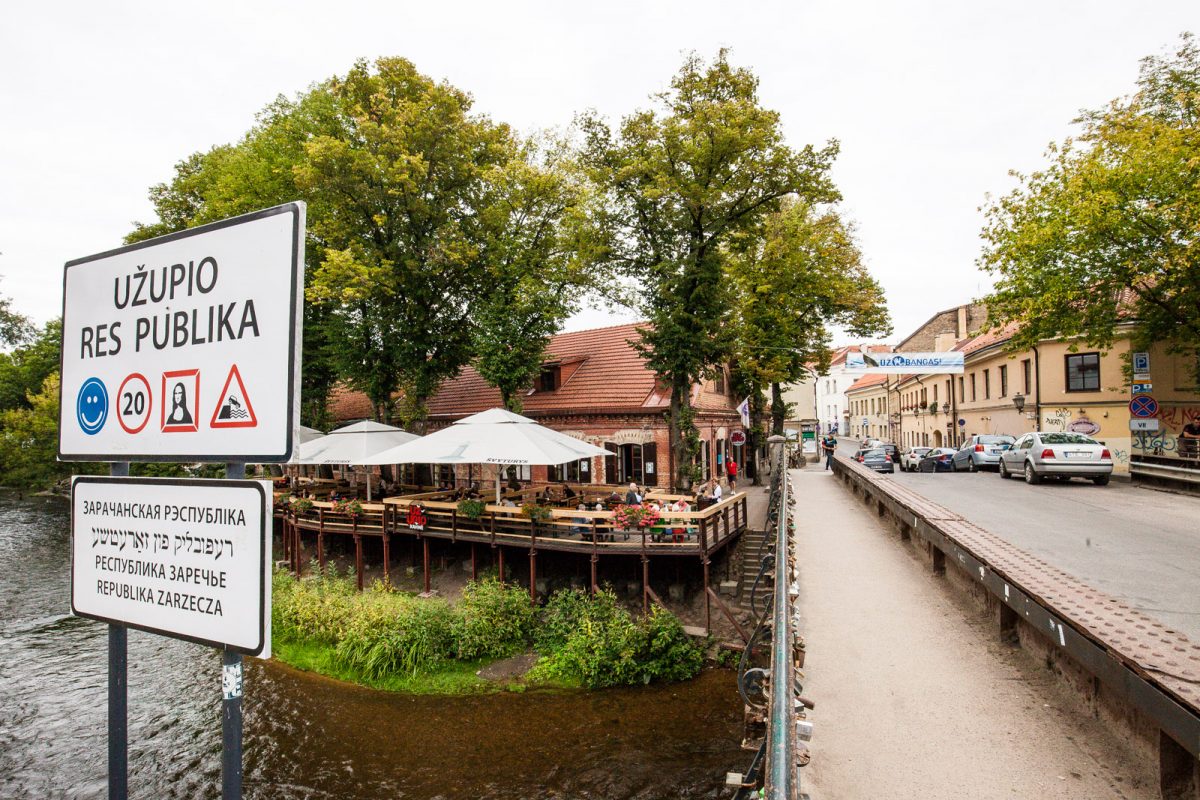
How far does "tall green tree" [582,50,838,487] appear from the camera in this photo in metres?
19.2

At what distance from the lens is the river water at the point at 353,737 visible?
11031 millimetres

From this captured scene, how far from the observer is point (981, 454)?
86.6 ft

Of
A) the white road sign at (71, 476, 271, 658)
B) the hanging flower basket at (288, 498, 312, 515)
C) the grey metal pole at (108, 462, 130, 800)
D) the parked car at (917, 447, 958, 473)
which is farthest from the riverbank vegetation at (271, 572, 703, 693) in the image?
the parked car at (917, 447, 958, 473)

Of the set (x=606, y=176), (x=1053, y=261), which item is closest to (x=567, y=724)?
(x=606, y=176)

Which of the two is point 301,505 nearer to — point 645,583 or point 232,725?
point 645,583

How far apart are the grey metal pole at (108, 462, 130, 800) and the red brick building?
19.7 metres

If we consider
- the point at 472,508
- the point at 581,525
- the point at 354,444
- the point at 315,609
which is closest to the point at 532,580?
the point at 581,525

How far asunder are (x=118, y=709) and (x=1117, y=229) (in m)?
25.5

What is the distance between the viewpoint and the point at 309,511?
70.9ft

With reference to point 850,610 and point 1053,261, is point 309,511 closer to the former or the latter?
point 850,610

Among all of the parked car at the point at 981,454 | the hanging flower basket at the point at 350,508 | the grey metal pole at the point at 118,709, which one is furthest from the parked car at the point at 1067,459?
the grey metal pole at the point at 118,709

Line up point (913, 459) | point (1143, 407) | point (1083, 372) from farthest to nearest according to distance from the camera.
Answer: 1. point (913, 459)
2. point (1083, 372)
3. point (1143, 407)

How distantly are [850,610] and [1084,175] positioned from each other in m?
20.3

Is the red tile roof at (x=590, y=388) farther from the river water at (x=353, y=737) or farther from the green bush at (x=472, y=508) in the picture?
the river water at (x=353, y=737)
